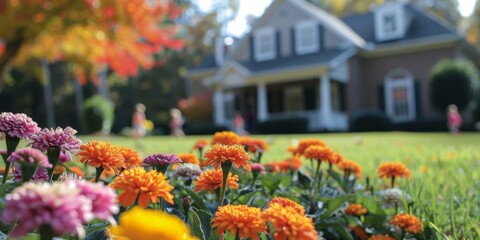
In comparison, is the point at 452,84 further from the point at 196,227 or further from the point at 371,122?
the point at 196,227

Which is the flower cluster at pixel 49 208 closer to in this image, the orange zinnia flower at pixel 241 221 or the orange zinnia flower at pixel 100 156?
the orange zinnia flower at pixel 241 221

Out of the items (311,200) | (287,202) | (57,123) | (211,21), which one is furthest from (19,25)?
(211,21)

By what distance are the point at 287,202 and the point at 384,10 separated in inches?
824

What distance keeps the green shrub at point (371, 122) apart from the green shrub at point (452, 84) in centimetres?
193

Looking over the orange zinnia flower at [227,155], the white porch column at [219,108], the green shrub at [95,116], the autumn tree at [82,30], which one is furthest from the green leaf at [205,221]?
the white porch column at [219,108]

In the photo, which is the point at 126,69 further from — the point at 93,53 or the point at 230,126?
the point at 230,126

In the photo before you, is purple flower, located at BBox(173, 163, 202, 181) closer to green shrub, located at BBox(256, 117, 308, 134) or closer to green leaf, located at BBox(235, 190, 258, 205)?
green leaf, located at BBox(235, 190, 258, 205)

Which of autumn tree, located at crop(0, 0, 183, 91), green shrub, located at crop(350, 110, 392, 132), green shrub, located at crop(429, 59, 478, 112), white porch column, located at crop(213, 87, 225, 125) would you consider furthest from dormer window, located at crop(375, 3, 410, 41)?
autumn tree, located at crop(0, 0, 183, 91)

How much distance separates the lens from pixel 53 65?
105 feet

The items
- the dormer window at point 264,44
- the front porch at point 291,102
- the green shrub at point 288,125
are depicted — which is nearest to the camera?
the green shrub at point 288,125

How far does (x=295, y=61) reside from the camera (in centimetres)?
2019

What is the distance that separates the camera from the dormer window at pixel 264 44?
2159cm

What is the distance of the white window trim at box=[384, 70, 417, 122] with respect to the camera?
765 inches

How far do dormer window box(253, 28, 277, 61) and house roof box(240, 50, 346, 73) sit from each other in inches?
14.0
